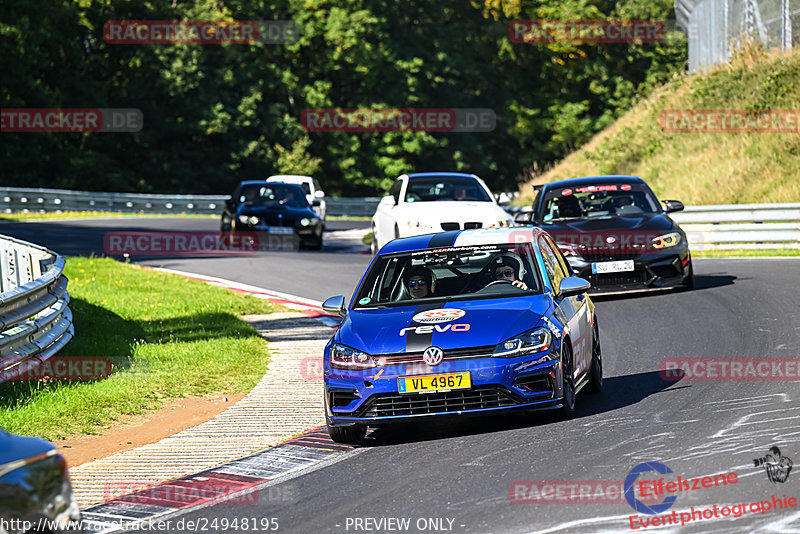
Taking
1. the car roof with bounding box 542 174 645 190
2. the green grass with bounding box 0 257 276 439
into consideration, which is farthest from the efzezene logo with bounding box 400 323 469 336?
the car roof with bounding box 542 174 645 190

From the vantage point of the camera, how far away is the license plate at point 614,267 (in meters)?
16.0

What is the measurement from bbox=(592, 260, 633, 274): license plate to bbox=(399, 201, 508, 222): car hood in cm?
386

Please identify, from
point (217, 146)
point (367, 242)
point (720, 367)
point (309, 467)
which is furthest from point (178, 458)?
point (217, 146)

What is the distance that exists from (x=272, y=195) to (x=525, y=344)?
2099cm

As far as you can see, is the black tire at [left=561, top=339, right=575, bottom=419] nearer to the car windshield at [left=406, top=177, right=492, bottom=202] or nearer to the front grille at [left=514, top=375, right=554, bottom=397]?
the front grille at [left=514, top=375, right=554, bottom=397]

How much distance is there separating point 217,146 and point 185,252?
136 feet

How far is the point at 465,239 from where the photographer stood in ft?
32.6

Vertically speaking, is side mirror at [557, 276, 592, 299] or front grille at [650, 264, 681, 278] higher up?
side mirror at [557, 276, 592, 299]

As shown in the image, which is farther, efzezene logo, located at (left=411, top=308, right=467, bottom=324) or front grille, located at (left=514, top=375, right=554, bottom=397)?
efzezene logo, located at (left=411, top=308, right=467, bottom=324)

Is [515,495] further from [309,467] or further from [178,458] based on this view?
[178,458]

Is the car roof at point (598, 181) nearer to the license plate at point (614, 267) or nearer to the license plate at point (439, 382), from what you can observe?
the license plate at point (614, 267)

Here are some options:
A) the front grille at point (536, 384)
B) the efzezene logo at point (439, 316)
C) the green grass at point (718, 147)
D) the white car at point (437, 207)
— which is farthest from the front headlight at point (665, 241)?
the green grass at point (718, 147)

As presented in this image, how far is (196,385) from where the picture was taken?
38.3 feet

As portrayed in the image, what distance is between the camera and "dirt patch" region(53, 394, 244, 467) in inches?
354
